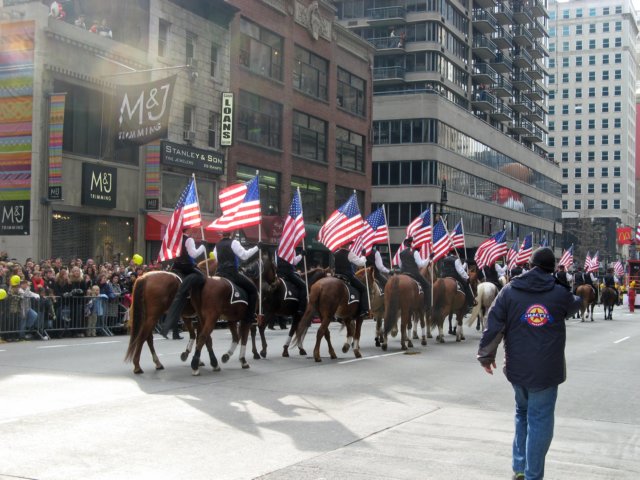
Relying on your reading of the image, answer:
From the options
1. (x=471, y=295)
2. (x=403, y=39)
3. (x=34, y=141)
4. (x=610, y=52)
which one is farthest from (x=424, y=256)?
(x=610, y=52)

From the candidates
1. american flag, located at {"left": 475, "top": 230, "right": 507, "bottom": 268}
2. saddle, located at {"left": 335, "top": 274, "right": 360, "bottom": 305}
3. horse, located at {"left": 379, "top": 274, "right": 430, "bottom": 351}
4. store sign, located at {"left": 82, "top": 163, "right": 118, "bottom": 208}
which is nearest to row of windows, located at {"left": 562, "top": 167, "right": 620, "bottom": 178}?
american flag, located at {"left": 475, "top": 230, "right": 507, "bottom": 268}

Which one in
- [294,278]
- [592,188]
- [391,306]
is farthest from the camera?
[592,188]

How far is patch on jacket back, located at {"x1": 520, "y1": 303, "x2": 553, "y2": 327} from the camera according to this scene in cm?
657

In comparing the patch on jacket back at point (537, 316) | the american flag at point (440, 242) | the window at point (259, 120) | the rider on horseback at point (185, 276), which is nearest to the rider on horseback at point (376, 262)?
the american flag at point (440, 242)

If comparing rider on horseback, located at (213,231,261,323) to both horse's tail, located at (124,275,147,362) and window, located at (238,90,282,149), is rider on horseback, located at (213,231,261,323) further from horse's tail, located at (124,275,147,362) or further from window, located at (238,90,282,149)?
window, located at (238,90,282,149)

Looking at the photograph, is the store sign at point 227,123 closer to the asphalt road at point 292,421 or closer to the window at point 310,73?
the window at point 310,73

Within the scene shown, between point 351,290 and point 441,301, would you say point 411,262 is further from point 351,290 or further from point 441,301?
point 351,290

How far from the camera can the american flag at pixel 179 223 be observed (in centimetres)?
1438

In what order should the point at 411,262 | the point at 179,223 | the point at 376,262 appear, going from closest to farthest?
the point at 179,223, the point at 376,262, the point at 411,262

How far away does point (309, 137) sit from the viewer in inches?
1886

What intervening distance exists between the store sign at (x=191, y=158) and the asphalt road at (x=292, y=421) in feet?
62.2

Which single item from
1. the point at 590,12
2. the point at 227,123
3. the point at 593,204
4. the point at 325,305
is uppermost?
the point at 590,12

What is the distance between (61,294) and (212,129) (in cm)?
1807

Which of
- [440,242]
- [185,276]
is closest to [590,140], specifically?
[440,242]
